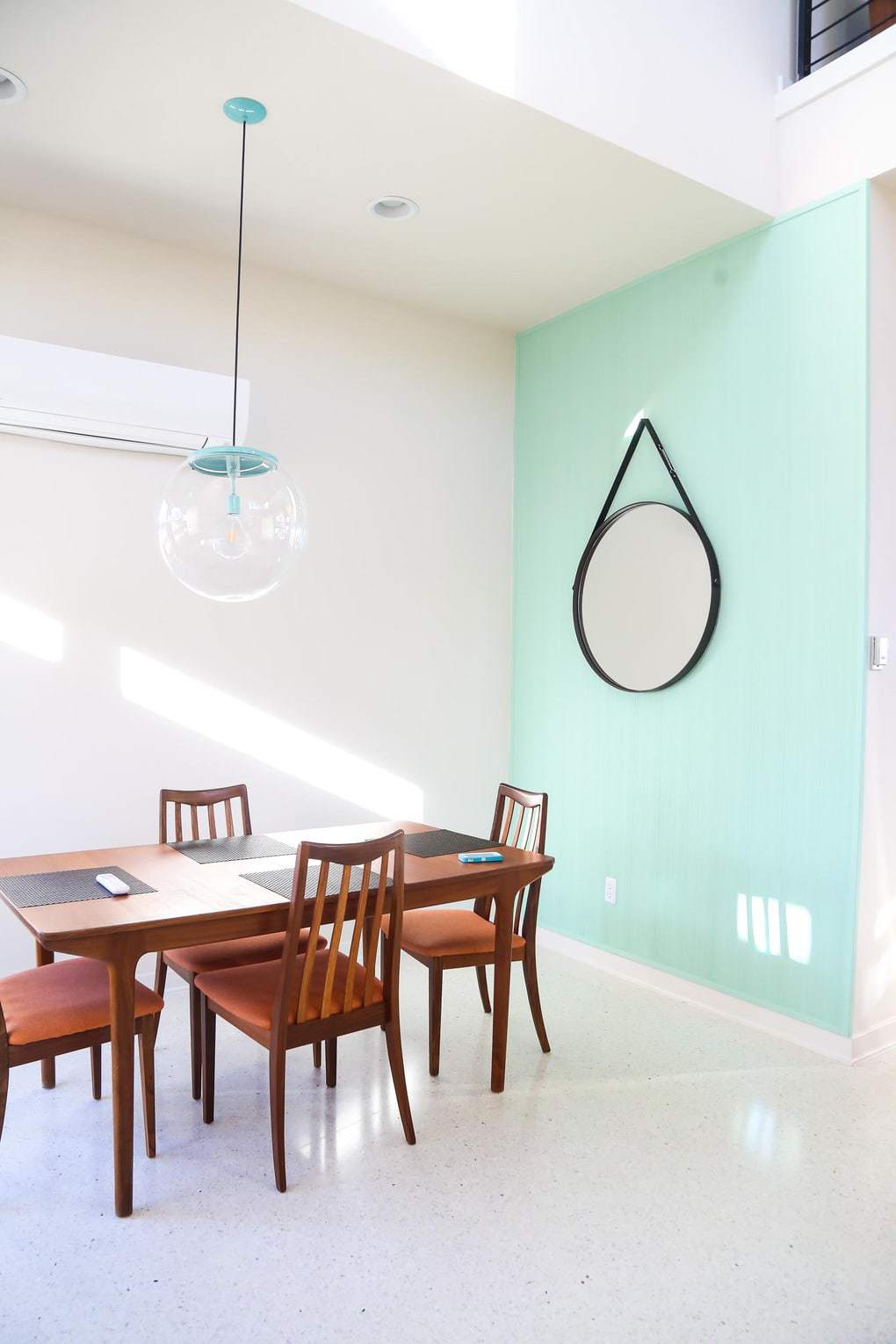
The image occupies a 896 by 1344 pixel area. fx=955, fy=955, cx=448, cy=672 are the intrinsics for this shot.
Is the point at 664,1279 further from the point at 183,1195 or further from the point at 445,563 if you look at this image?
the point at 445,563

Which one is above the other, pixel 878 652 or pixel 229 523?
pixel 229 523

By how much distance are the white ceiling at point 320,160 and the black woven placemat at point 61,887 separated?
87.1 inches

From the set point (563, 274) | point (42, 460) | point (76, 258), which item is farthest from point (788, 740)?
point (76, 258)

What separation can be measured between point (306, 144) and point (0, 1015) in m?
2.63

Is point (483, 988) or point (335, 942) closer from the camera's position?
point (335, 942)

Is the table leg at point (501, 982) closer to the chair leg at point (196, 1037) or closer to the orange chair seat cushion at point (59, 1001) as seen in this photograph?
the chair leg at point (196, 1037)

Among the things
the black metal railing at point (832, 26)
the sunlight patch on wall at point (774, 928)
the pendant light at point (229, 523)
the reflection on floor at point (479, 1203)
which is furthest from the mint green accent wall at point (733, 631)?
the pendant light at point (229, 523)

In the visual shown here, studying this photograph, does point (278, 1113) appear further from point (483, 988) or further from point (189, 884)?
point (483, 988)

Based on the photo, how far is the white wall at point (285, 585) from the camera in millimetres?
3459

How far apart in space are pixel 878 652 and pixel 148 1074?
2.55 meters

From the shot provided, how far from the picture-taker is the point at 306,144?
299 centimetres

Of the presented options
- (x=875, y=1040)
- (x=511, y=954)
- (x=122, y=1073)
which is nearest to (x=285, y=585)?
(x=511, y=954)

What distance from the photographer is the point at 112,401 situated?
3402 millimetres

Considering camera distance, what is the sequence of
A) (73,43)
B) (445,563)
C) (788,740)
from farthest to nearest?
(445,563), (788,740), (73,43)
